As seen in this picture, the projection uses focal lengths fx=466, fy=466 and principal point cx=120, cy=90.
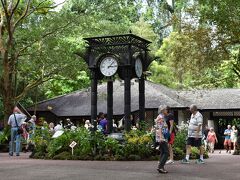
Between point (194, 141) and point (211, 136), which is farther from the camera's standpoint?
point (211, 136)

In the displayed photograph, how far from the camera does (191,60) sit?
861 inches

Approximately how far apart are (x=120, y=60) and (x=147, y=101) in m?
16.0

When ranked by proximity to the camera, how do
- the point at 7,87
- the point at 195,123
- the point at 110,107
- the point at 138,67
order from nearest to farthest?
the point at 195,123 → the point at 138,67 → the point at 110,107 → the point at 7,87

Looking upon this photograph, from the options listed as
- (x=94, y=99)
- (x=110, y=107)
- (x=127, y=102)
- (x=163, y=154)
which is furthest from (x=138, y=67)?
(x=163, y=154)

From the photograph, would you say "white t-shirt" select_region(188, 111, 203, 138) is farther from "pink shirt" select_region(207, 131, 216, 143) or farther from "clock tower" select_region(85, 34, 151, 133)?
"pink shirt" select_region(207, 131, 216, 143)

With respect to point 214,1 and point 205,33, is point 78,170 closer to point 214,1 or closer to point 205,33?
point 214,1

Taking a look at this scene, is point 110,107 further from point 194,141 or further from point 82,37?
point 82,37

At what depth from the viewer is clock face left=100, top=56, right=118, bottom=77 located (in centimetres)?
1792

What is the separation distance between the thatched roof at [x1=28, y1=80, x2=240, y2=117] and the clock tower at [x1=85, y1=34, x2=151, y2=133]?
44.4 ft

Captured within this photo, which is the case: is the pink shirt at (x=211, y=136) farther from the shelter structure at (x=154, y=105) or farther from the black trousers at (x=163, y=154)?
the black trousers at (x=163, y=154)

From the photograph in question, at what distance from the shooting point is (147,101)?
3356 centimetres

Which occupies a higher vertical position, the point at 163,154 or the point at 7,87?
the point at 7,87

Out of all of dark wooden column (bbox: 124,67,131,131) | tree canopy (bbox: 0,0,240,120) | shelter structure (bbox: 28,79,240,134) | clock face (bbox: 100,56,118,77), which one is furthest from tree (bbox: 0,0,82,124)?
dark wooden column (bbox: 124,67,131,131)

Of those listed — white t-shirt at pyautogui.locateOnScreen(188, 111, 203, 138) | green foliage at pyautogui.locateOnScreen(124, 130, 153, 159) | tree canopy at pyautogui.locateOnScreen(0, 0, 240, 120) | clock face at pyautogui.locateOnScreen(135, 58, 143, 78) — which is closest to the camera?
white t-shirt at pyautogui.locateOnScreen(188, 111, 203, 138)
